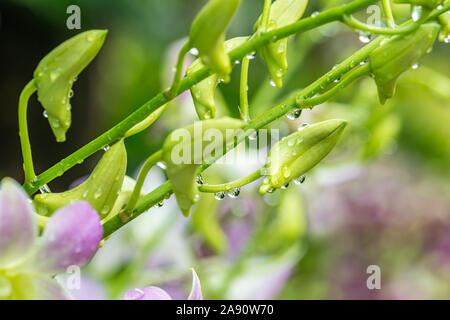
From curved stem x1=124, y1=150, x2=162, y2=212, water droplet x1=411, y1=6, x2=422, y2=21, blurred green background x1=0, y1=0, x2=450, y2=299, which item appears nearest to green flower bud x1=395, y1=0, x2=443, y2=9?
water droplet x1=411, y1=6, x2=422, y2=21

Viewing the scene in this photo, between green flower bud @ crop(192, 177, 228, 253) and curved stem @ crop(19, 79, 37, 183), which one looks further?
green flower bud @ crop(192, 177, 228, 253)

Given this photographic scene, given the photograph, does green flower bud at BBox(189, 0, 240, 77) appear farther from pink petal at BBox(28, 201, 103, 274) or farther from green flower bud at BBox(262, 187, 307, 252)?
green flower bud at BBox(262, 187, 307, 252)

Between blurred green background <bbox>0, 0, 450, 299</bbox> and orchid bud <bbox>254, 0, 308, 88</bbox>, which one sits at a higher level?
orchid bud <bbox>254, 0, 308, 88</bbox>

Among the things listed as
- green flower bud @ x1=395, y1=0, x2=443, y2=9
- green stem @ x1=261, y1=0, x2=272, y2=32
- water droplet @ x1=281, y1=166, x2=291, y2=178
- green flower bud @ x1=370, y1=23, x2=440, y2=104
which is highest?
green stem @ x1=261, y1=0, x2=272, y2=32

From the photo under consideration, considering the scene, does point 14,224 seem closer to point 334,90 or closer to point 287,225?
point 334,90

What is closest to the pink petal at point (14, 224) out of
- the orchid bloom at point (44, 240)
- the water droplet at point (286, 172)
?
the orchid bloom at point (44, 240)

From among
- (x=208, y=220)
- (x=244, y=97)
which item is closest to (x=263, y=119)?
(x=244, y=97)

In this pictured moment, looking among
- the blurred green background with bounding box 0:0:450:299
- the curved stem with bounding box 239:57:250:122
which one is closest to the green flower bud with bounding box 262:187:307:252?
the blurred green background with bounding box 0:0:450:299

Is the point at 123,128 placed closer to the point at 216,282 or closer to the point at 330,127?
the point at 330,127
